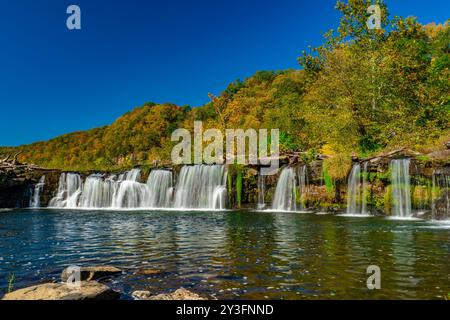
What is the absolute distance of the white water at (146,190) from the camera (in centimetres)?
3491

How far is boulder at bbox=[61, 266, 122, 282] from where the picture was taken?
8.93 m

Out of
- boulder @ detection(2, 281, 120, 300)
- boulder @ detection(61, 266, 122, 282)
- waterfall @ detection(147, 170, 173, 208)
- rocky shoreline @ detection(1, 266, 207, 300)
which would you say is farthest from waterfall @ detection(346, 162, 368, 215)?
boulder @ detection(2, 281, 120, 300)

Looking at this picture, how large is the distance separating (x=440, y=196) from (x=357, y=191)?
548 cm

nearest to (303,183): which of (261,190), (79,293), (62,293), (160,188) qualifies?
(261,190)

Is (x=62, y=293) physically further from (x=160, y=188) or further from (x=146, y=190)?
(x=146, y=190)

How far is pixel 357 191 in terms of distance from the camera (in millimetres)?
27047

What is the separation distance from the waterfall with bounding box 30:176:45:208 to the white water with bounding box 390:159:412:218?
35.7 meters

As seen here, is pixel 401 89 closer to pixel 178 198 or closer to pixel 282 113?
pixel 282 113

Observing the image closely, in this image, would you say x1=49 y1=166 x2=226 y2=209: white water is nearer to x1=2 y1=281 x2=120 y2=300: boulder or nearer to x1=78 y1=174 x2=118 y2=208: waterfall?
x1=78 y1=174 x2=118 y2=208: waterfall

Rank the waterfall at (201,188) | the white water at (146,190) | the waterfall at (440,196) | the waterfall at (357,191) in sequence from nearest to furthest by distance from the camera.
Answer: the waterfall at (440,196)
the waterfall at (357,191)
the waterfall at (201,188)
the white water at (146,190)

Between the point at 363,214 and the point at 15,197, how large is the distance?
1421 inches

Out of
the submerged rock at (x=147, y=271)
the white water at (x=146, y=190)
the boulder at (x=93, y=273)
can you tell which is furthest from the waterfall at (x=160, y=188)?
the boulder at (x=93, y=273)

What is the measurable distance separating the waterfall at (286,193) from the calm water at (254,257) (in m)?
11.6

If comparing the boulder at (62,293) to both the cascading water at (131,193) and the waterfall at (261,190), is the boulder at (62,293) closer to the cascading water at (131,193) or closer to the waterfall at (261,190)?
the waterfall at (261,190)
